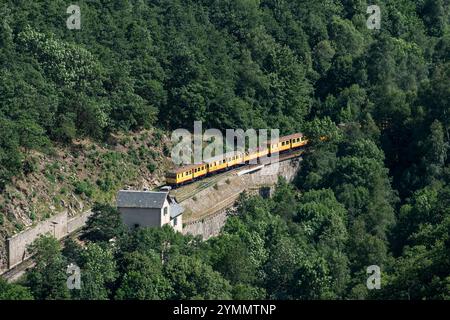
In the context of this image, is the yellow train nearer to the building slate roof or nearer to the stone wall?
the building slate roof

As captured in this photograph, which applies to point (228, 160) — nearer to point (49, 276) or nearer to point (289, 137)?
point (289, 137)

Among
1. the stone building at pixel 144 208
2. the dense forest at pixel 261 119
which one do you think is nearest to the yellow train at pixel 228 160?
the dense forest at pixel 261 119

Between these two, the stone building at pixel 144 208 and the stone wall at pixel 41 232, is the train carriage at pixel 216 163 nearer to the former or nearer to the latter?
the stone building at pixel 144 208

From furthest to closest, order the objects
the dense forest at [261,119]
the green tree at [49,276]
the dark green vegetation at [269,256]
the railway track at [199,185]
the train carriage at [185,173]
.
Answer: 1. the train carriage at [185,173]
2. the railway track at [199,185]
3. the dense forest at [261,119]
4. the dark green vegetation at [269,256]
5. the green tree at [49,276]

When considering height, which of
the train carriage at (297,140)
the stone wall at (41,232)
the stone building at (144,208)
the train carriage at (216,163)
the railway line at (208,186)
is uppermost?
the train carriage at (297,140)

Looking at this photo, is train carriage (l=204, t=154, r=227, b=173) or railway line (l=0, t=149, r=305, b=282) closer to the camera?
railway line (l=0, t=149, r=305, b=282)

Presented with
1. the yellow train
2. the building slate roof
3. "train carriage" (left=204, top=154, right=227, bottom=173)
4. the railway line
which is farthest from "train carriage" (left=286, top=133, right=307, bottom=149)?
the building slate roof
